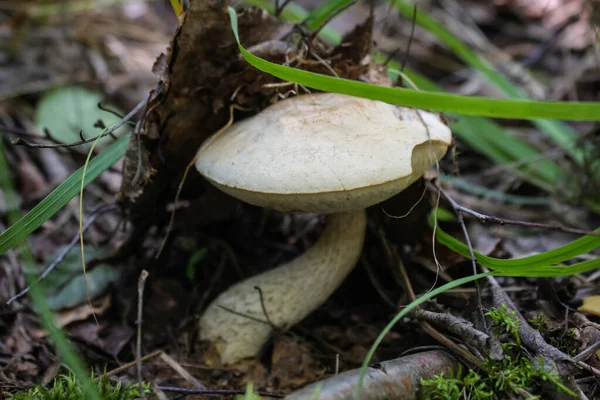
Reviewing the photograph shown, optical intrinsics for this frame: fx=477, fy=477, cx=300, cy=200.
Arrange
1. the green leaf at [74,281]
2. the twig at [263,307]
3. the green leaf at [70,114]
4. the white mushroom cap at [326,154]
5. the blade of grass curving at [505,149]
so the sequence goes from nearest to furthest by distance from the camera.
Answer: the white mushroom cap at [326,154] < the twig at [263,307] < the green leaf at [74,281] < the blade of grass curving at [505,149] < the green leaf at [70,114]

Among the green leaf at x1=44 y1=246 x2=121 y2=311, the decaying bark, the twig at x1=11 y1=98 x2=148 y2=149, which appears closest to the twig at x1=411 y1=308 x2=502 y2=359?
the decaying bark

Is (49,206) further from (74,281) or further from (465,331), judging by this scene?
(465,331)

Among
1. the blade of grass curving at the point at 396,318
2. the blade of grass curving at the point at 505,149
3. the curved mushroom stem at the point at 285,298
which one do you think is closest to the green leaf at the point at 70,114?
the curved mushroom stem at the point at 285,298

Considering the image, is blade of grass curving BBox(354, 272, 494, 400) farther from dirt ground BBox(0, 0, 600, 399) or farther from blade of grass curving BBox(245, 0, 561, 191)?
blade of grass curving BBox(245, 0, 561, 191)

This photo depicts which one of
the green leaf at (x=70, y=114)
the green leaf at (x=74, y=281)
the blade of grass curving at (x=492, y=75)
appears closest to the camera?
the green leaf at (x=74, y=281)

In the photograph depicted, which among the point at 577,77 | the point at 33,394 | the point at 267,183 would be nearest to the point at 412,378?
the point at 267,183

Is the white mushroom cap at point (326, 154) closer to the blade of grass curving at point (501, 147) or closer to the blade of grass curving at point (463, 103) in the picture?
the blade of grass curving at point (463, 103)

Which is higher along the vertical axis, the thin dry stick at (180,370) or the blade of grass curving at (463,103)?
the blade of grass curving at (463,103)
